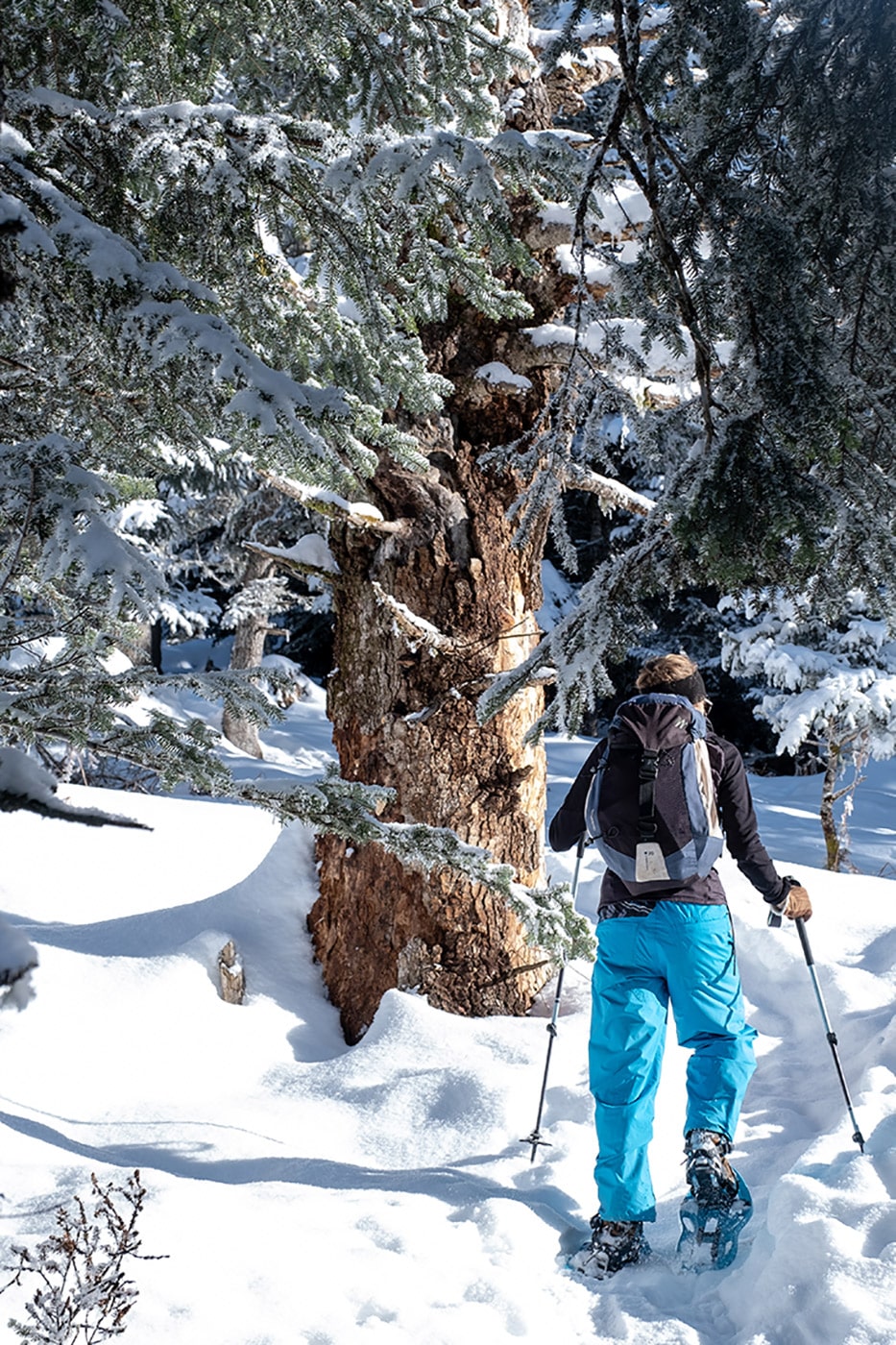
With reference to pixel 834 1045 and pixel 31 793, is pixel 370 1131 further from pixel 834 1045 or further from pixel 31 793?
pixel 31 793

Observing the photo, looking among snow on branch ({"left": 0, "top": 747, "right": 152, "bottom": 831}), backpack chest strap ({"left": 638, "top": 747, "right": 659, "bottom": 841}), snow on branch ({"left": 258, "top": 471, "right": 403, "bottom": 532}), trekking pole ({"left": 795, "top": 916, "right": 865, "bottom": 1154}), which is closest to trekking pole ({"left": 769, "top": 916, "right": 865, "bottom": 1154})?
trekking pole ({"left": 795, "top": 916, "right": 865, "bottom": 1154})

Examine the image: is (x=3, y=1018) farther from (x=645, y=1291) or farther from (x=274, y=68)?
(x=274, y=68)

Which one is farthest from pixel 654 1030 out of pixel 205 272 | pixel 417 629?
pixel 205 272

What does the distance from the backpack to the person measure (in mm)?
79

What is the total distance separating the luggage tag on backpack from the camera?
10.9 ft

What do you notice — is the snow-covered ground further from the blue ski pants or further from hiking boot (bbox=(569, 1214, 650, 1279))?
the blue ski pants

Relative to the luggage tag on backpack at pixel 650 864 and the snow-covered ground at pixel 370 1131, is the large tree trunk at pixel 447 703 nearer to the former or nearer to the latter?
the snow-covered ground at pixel 370 1131

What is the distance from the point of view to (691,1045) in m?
3.33

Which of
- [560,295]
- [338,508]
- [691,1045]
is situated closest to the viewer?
[691,1045]

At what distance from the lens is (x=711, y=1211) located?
9.86ft

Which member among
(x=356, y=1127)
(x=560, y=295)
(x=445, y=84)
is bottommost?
(x=356, y=1127)

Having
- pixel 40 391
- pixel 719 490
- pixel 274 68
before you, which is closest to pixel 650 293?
pixel 719 490

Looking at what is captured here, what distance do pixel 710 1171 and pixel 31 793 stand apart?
8.30 feet

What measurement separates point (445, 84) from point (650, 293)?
52.8 inches
